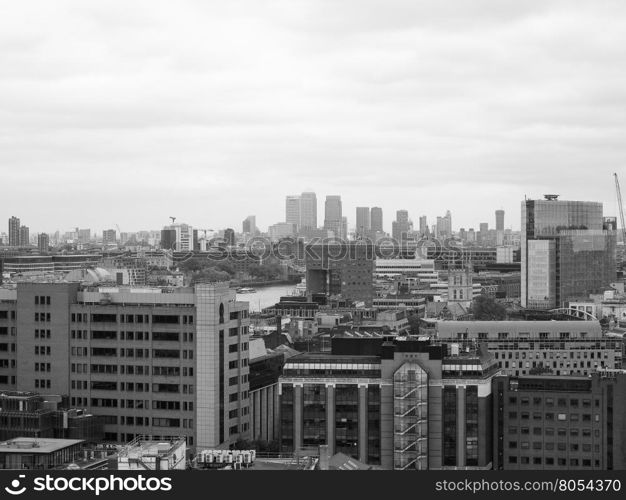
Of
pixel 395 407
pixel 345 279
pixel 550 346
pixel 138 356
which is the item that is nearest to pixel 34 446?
pixel 138 356

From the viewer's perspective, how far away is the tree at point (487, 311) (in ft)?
303

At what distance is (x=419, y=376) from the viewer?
41.6m

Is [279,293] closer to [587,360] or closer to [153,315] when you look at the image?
[587,360]

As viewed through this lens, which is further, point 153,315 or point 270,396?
point 270,396

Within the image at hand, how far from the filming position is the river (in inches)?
5019

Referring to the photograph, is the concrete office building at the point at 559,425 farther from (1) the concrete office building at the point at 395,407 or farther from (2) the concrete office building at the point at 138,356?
(2) the concrete office building at the point at 138,356

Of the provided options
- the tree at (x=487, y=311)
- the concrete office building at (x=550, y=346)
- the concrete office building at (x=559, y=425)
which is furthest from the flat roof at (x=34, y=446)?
the tree at (x=487, y=311)

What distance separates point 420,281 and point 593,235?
30.5 meters

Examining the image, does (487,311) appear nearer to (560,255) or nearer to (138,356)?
(560,255)

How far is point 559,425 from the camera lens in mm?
42781

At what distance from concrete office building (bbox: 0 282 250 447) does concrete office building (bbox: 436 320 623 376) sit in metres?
21.0

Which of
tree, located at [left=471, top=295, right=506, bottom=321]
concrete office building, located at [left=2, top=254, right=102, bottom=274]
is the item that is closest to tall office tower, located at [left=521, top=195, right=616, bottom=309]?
tree, located at [left=471, top=295, right=506, bottom=321]
